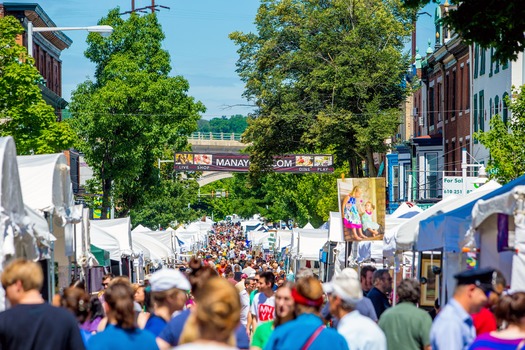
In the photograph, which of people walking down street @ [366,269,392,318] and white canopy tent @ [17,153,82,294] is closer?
people walking down street @ [366,269,392,318]

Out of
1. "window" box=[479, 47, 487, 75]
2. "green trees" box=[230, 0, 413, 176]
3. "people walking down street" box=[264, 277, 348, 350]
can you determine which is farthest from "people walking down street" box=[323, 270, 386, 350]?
"green trees" box=[230, 0, 413, 176]

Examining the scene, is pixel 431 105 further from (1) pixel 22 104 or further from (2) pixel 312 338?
(2) pixel 312 338

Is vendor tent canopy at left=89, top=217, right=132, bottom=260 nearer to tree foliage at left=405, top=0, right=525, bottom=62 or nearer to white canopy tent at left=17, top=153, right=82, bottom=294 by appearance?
white canopy tent at left=17, top=153, right=82, bottom=294

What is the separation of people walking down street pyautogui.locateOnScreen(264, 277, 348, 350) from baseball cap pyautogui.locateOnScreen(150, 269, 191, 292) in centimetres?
106

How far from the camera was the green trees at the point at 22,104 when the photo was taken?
27641 millimetres

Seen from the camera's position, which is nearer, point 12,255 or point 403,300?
point 403,300

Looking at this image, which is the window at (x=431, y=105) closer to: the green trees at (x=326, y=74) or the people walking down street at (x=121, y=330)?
the green trees at (x=326, y=74)

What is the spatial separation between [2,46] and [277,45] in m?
23.5

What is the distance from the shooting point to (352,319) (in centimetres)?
846

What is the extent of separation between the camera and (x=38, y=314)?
745 centimetres

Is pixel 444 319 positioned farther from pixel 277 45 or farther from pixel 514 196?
pixel 277 45

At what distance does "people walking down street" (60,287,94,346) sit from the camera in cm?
920

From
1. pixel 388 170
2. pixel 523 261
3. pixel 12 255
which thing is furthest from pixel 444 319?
pixel 388 170

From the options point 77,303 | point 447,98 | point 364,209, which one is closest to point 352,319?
point 77,303
